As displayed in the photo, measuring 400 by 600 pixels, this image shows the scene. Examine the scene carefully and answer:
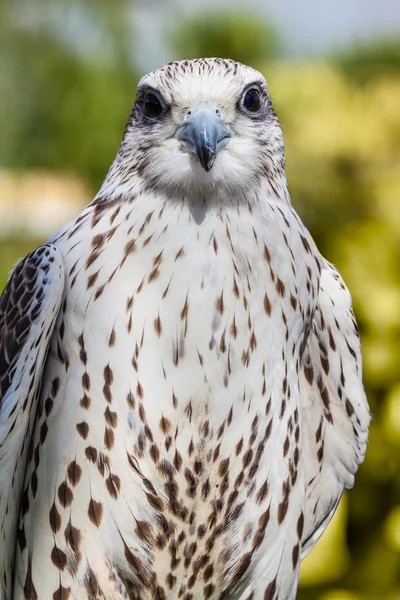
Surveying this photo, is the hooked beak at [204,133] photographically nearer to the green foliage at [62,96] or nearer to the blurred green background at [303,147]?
the blurred green background at [303,147]

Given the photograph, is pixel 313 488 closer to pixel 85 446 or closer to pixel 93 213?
pixel 85 446

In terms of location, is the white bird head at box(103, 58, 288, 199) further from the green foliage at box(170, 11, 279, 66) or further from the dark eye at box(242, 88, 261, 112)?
the green foliage at box(170, 11, 279, 66)

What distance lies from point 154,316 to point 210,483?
0.47 meters

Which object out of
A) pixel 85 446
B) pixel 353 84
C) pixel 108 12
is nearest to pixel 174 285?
pixel 85 446

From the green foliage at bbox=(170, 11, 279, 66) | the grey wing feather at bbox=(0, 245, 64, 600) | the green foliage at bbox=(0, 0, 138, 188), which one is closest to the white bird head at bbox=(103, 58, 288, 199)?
the grey wing feather at bbox=(0, 245, 64, 600)

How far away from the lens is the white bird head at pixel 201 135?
2418mm

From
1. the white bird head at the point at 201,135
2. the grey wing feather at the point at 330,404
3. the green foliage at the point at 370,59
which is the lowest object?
the grey wing feather at the point at 330,404

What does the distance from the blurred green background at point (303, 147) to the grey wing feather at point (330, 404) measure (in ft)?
4.80

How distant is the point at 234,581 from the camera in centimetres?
260

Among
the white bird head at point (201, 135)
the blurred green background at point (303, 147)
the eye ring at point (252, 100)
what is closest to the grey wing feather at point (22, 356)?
the white bird head at point (201, 135)

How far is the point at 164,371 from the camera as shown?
2.42 meters

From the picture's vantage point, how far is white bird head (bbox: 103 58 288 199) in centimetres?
242

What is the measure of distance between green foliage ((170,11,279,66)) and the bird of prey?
187 inches

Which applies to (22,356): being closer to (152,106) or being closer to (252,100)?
(152,106)
